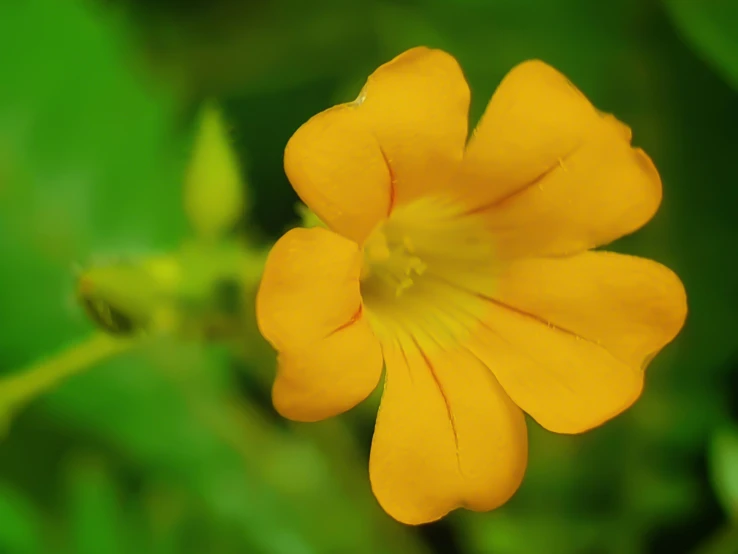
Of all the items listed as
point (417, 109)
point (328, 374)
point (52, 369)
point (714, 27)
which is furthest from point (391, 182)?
point (714, 27)

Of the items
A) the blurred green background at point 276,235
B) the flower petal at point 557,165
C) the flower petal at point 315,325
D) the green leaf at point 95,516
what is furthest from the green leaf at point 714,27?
the green leaf at point 95,516

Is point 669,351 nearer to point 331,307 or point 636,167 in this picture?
point 636,167

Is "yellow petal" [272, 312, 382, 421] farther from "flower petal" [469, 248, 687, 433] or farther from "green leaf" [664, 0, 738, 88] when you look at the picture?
"green leaf" [664, 0, 738, 88]

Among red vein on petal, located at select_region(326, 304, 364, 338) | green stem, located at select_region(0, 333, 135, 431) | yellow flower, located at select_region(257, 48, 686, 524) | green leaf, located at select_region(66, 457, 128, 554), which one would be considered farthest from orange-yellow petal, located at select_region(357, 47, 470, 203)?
green leaf, located at select_region(66, 457, 128, 554)

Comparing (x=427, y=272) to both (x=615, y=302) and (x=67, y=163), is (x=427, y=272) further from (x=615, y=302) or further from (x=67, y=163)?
(x=67, y=163)

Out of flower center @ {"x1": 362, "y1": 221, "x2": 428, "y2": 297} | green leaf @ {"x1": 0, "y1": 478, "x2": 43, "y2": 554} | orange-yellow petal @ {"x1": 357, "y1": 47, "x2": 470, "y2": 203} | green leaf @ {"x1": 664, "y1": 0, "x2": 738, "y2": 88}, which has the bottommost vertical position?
green leaf @ {"x1": 0, "y1": 478, "x2": 43, "y2": 554}

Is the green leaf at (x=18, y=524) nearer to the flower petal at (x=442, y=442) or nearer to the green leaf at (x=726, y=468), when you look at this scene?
the flower petal at (x=442, y=442)
